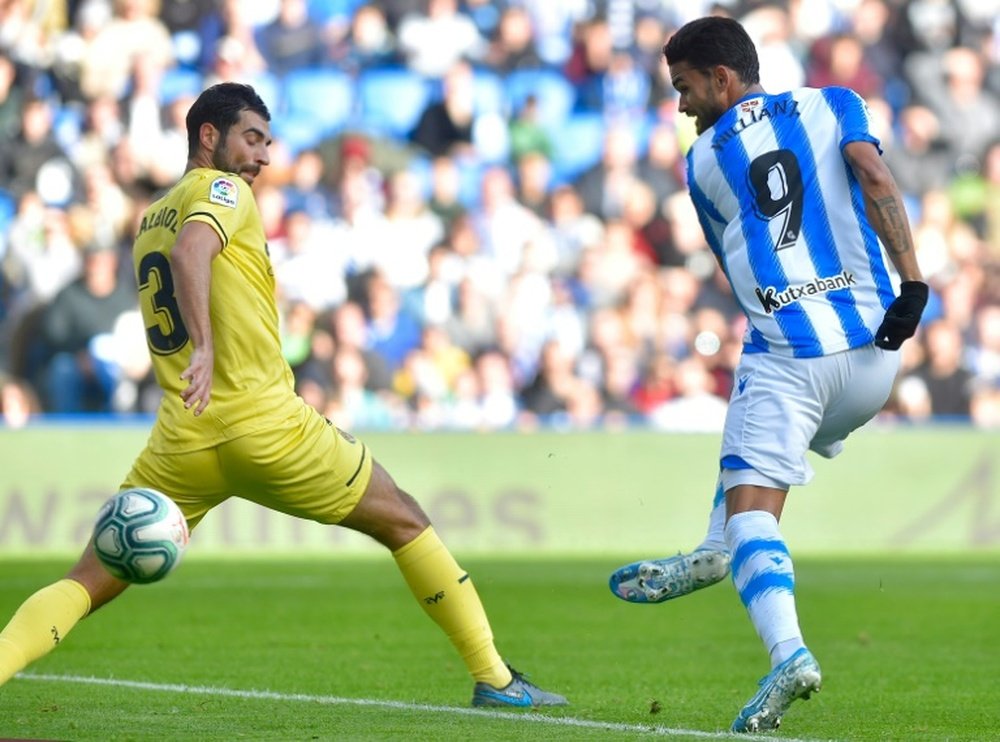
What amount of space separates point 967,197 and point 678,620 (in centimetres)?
1053

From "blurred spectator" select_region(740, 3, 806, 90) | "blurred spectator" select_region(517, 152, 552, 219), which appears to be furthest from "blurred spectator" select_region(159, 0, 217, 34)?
"blurred spectator" select_region(740, 3, 806, 90)

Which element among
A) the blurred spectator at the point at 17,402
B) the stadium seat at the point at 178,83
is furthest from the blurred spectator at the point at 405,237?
the blurred spectator at the point at 17,402

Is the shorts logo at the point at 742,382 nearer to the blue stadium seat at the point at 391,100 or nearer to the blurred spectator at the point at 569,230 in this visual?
the blurred spectator at the point at 569,230

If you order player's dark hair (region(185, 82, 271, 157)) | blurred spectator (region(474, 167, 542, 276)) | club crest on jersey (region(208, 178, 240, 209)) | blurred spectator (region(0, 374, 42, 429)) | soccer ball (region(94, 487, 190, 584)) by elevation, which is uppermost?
player's dark hair (region(185, 82, 271, 157))

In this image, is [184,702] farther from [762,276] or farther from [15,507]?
[15,507]

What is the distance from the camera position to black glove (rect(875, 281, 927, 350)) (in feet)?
20.2

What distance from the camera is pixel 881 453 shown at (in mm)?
16203

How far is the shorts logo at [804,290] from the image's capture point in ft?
20.9

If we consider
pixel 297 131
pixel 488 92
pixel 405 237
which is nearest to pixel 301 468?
pixel 405 237

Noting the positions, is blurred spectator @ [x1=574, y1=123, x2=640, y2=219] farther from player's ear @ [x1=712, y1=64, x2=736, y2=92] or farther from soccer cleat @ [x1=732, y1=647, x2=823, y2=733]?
soccer cleat @ [x1=732, y1=647, x2=823, y2=733]

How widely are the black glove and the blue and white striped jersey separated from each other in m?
0.13

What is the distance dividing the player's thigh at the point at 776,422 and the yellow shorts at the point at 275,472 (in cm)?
143

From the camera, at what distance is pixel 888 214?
6.20 metres

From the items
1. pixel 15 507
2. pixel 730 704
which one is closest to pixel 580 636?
pixel 730 704
